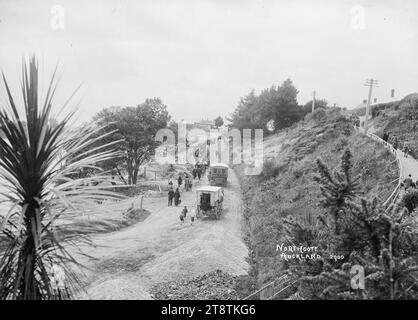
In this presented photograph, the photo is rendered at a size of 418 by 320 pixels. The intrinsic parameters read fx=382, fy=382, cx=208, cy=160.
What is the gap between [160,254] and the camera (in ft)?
56.9

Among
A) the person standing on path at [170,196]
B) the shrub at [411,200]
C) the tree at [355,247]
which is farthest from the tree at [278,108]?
the tree at [355,247]

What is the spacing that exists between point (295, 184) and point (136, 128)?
1560 centimetres

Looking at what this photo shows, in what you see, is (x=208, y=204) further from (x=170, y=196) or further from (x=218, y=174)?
(x=218, y=174)

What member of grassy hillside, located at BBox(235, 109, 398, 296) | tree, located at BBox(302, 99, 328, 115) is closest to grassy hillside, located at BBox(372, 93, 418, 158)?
grassy hillside, located at BBox(235, 109, 398, 296)

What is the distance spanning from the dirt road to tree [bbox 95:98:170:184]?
10951 millimetres

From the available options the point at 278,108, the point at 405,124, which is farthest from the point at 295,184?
the point at 278,108

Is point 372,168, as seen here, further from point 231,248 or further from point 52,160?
point 52,160

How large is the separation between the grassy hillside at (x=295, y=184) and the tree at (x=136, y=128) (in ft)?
31.6

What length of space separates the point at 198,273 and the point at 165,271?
1.37 meters

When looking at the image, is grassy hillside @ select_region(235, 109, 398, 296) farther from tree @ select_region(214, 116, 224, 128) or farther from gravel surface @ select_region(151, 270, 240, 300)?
tree @ select_region(214, 116, 224, 128)

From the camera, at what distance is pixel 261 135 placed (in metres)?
62.6

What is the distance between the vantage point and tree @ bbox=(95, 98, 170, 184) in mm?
33156

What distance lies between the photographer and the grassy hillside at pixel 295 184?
54.8 ft
